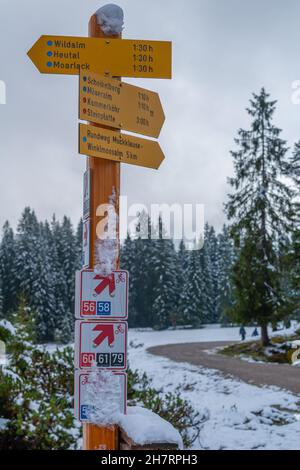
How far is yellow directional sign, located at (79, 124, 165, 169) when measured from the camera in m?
3.14

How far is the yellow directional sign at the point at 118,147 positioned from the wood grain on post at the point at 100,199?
0.07 metres

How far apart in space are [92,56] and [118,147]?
62 cm

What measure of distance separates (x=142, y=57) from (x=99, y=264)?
4.67 feet

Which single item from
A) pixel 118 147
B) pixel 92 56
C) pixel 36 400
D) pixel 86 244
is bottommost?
pixel 36 400

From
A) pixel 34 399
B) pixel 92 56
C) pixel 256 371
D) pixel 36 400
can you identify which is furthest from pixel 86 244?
pixel 256 371

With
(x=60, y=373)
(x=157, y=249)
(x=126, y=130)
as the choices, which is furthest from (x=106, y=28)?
(x=157, y=249)

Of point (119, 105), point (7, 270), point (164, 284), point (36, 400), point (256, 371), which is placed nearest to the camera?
point (119, 105)

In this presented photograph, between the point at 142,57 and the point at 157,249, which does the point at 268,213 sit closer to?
the point at 142,57

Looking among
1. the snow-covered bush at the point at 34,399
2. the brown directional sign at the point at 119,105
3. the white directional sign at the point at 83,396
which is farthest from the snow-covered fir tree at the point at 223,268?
the white directional sign at the point at 83,396

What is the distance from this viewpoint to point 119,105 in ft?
10.9

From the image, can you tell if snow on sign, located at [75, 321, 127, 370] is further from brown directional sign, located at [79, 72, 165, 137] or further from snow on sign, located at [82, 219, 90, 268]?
brown directional sign, located at [79, 72, 165, 137]

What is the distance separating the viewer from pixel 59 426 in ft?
21.9

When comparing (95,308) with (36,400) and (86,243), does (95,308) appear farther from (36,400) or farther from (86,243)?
(36,400)

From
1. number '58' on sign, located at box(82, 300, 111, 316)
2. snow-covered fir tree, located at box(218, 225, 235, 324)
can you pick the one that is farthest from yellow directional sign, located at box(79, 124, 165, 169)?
snow-covered fir tree, located at box(218, 225, 235, 324)
